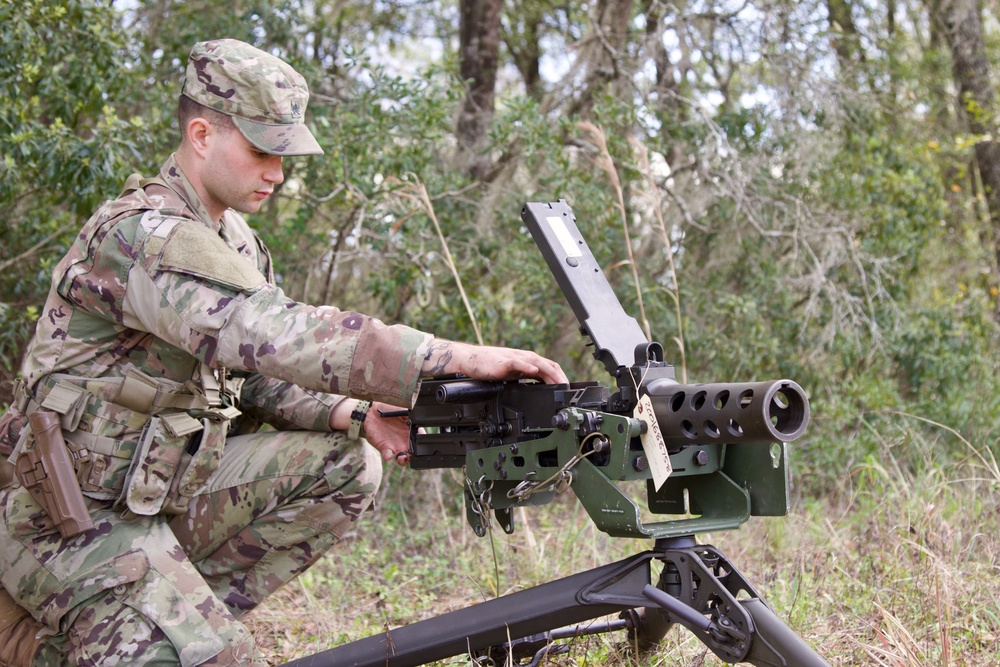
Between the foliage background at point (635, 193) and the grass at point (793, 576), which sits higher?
the foliage background at point (635, 193)

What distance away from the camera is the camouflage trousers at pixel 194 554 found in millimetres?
2537

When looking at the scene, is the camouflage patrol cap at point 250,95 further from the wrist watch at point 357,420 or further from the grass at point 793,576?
the grass at point 793,576

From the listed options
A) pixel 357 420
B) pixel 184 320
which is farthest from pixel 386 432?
pixel 184 320

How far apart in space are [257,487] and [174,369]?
1.57 feet

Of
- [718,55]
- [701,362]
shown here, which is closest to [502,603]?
[701,362]

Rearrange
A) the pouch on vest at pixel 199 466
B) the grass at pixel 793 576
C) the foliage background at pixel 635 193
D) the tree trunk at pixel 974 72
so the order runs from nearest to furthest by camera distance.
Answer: the pouch on vest at pixel 199 466, the grass at pixel 793 576, the foliage background at pixel 635 193, the tree trunk at pixel 974 72

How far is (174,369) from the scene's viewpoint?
2.88 m

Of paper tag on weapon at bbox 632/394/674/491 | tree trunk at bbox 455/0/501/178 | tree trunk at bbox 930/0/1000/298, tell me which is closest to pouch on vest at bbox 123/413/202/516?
paper tag on weapon at bbox 632/394/674/491

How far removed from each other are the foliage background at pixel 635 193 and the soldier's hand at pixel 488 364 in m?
2.46

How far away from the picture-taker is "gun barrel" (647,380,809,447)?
6.64 ft

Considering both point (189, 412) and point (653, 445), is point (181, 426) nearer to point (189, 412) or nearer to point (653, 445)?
point (189, 412)

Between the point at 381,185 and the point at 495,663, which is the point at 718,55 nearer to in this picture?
the point at 381,185

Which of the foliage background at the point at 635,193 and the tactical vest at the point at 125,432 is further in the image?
the foliage background at the point at 635,193

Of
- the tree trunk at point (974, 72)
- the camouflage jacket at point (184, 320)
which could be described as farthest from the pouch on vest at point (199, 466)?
the tree trunk at point (974, 72)
